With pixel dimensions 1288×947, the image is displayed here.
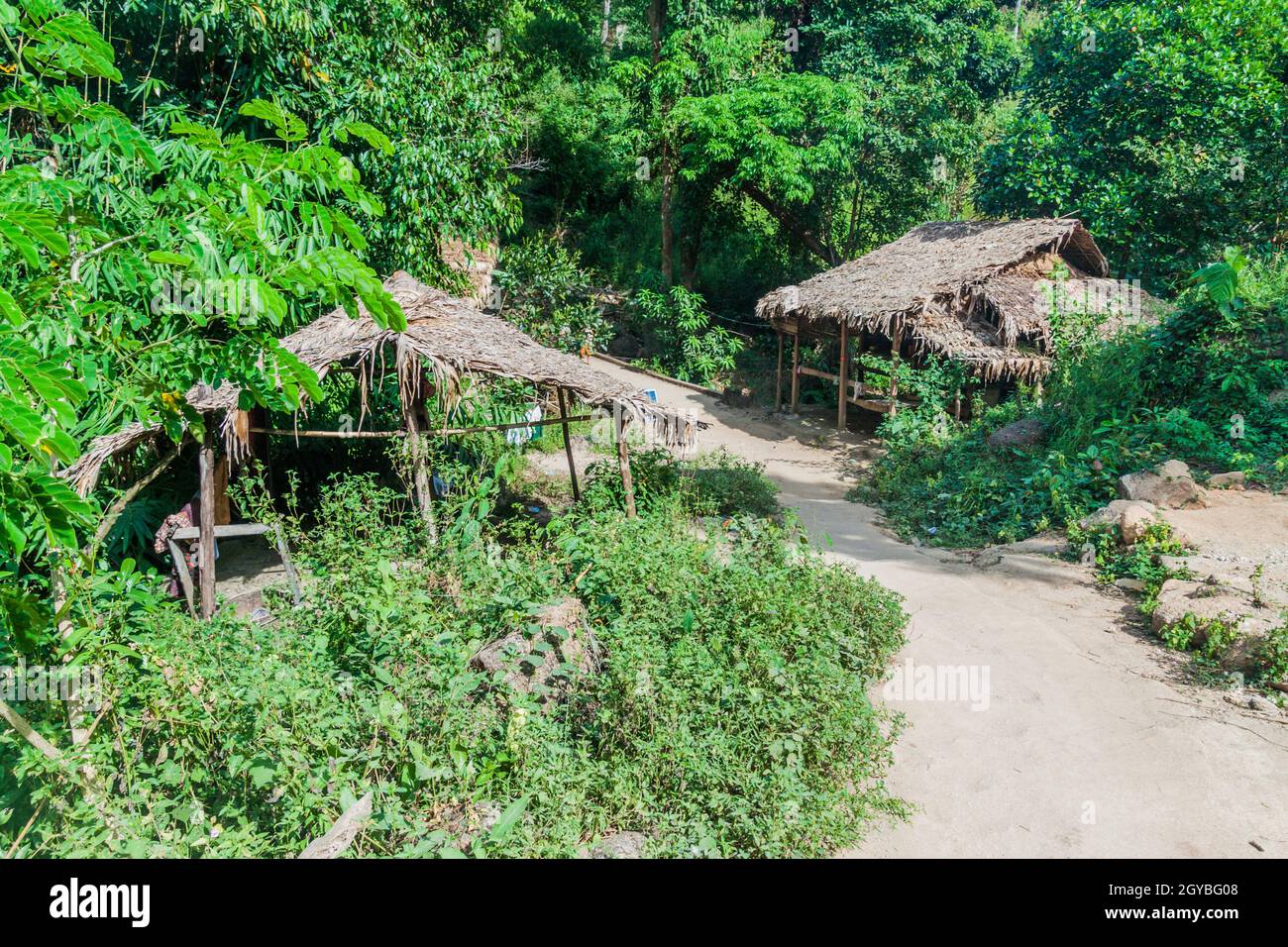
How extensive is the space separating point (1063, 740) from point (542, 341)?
37.3 feet

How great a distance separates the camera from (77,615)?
15.4ft

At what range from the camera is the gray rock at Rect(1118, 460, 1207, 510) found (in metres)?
8.86

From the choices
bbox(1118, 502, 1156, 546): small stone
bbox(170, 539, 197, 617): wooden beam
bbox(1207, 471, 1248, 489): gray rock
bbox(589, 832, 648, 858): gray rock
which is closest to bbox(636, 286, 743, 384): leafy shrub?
bbox(1207, 471, 1248, 489): gray rock

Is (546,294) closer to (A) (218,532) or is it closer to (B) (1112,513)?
(A) (218,532)

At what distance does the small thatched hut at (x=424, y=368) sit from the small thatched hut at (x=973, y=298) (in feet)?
20.5

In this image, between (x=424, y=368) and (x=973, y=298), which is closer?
(x=424, y=368)

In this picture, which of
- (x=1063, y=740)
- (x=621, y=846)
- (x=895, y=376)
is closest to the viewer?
(x=621, y=846)

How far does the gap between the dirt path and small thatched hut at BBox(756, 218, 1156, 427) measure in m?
5.49

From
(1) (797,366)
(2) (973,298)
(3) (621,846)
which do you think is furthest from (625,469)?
(1) (797,366)

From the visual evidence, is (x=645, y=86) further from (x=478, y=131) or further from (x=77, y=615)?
(x=77, y=615)

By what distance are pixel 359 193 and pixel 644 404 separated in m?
4.94

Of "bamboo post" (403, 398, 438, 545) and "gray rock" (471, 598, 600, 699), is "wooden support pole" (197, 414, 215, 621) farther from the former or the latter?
"gray rock" (471, 598, 600, 699)

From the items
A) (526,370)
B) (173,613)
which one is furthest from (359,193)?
(526,370)

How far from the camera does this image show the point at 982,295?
539 inches
